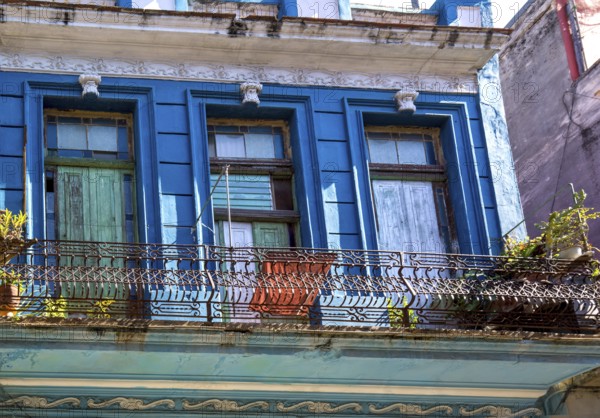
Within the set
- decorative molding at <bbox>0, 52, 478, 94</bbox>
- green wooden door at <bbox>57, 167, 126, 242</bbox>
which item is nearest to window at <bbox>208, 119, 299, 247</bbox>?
decorative molding at <bbox>0, 52, 478, 94</bbox>

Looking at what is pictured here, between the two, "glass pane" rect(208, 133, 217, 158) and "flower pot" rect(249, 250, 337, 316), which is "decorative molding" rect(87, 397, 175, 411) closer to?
"flower pot" rect(249, 250, 337, 316)

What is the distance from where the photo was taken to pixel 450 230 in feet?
50.3

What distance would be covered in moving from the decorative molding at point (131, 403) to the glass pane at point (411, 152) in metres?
4.40

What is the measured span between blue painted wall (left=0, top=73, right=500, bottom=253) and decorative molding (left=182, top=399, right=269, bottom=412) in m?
2.01

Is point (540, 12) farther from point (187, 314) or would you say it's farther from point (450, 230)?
point (187, 314)

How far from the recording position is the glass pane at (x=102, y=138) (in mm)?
14859

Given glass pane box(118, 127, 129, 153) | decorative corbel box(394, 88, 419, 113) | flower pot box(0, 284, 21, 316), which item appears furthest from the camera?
decorative corbel box(394, 88, 419, 113)

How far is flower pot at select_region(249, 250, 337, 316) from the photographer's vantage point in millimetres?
13055

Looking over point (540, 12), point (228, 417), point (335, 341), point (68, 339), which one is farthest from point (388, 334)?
point (540, 12)

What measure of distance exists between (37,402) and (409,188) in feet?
16.6

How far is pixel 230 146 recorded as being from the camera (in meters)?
15.3

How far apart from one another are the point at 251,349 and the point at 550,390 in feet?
10.6

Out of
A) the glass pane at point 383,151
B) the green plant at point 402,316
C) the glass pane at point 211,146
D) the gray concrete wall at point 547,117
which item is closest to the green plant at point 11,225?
the glass pane at point 211,146

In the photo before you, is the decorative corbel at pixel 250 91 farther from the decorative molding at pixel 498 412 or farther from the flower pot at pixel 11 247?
the decorative molding at pixel 498 412
